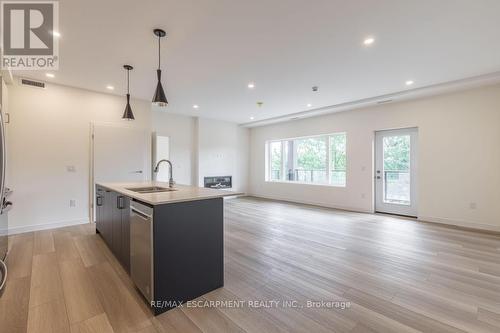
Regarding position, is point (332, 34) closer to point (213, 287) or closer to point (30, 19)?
point (213, 287)

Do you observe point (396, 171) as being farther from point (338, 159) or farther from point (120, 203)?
point (120, 203)

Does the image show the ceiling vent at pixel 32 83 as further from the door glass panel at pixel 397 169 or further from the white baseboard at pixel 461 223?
the white baseboard at pixel 461 223

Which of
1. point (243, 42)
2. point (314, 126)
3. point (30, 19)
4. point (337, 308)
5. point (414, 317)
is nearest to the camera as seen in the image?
point (414, 317)

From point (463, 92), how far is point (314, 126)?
3.25m

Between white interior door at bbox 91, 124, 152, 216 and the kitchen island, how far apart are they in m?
2.87

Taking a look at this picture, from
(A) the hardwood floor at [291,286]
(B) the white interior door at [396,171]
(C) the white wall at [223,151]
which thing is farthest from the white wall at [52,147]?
(B) the white interior door at [396,171]

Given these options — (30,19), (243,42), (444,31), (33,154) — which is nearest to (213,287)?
(243,42)

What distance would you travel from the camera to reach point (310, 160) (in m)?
7.10

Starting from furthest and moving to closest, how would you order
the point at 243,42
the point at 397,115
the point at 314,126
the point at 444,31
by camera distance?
the point at 314,126 → the point at 397,115 → the point at 243,42 → the point at 444,31

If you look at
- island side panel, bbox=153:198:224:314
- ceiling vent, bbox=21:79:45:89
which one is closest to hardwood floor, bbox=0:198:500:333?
island side panel, bbox=153:198:224:314

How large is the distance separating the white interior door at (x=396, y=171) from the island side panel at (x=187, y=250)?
4.80 m

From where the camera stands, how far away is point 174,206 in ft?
6.16
